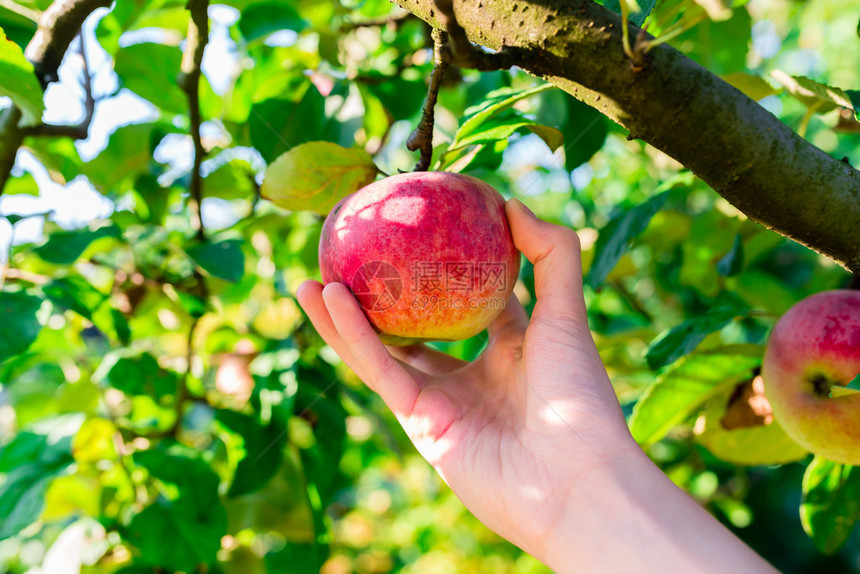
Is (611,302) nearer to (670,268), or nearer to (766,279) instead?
(670,268)

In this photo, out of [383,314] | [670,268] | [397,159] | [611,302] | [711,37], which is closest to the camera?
[383,314]

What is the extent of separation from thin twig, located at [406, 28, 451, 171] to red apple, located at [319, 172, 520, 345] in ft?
0.12

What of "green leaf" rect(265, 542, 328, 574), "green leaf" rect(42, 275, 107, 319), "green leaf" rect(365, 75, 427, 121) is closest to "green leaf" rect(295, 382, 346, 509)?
"green leaf" rect(265, 542, 328, 574)

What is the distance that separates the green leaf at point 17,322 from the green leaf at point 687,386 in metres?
0.95

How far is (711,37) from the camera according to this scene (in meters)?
1.26

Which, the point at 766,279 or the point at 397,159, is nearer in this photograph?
the point at 766,279

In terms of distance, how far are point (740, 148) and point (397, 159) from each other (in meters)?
2.43

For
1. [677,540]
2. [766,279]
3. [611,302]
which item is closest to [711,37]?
[766,279]

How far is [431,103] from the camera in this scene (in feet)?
2.05

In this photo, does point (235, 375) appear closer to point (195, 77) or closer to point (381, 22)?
point (195, 77)

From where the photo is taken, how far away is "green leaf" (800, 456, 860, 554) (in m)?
0.97

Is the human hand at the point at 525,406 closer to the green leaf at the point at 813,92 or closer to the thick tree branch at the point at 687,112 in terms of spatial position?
the thick tree branch at the point at 687,112

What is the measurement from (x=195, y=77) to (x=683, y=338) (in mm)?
894

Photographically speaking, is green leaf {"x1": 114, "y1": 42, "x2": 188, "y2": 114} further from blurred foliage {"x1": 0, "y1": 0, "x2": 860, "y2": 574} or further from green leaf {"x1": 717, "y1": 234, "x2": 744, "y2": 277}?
green leaf {"x1": 717, "y1": 234, "x2": 744, "y2": 277}
